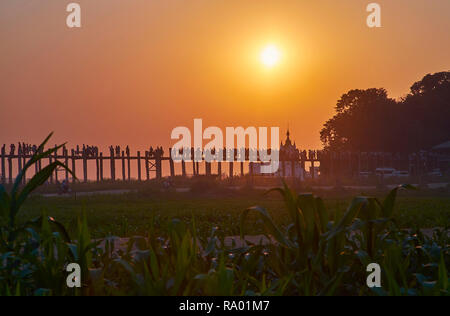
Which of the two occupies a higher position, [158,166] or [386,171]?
[158,166]

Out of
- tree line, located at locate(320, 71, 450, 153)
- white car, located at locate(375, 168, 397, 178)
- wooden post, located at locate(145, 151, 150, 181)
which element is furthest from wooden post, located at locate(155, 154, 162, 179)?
tree line, located at locate(320, 71, 450, 153)

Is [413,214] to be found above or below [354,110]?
below

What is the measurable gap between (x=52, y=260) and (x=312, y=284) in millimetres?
1664

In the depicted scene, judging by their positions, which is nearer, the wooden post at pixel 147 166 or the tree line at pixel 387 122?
the wooden post at pixel 147 166

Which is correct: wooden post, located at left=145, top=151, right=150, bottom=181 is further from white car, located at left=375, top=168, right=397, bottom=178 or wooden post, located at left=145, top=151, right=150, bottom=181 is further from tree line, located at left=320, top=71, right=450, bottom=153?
tree line, located at left=320, top=71, right=450, bottom=153

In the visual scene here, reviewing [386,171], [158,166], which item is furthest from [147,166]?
[386,171]

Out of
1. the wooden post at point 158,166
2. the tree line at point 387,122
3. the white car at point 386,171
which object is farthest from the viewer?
the tree line at point 387,122

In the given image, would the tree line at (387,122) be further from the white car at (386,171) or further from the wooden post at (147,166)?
the wooden post at (147,166)

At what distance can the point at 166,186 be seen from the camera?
27234mm

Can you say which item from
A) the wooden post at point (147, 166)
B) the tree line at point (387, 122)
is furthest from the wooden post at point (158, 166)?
the tree line at point (387, 122)

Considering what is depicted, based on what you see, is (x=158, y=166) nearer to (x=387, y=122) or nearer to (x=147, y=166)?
(x=147, y=166)

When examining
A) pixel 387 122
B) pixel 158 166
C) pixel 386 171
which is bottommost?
pixel 386 171

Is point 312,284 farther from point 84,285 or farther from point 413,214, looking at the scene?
point 413,214
